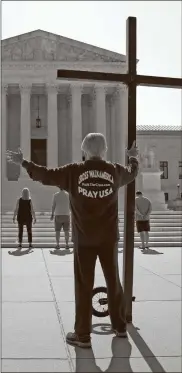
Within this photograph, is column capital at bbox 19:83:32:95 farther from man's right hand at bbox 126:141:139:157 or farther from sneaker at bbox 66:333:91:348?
sneaker at bbox 66:333:91:348

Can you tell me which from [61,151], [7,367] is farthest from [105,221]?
[61,151]

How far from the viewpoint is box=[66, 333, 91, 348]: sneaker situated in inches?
160

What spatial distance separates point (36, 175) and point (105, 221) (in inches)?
26.6

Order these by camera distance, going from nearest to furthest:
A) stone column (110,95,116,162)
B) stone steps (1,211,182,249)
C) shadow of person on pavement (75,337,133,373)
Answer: shadow of person on pavement (75,337,133,373), stone steps (1,211,182,249), stone column (110,95,116,162)

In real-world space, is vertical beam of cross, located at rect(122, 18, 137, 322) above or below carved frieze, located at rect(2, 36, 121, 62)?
below

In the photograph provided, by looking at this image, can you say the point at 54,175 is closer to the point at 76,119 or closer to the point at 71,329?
the point at 71,329

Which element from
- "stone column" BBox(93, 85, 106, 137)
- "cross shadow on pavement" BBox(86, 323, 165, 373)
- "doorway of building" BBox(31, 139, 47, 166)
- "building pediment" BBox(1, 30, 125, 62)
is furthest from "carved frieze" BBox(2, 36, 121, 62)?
"cross shadow on pavement" BBox(86, 323, 165, 373)

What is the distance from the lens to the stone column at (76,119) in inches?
1511

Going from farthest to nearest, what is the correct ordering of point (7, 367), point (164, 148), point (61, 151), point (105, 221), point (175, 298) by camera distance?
1. point (164, 148)
2. point (61, 151)
3. point (175, 298)
4. point (105, 221)
5. point (7, 367)

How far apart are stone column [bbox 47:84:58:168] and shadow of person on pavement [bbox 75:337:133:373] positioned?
113 ft

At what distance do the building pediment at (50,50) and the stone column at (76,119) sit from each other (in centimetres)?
236

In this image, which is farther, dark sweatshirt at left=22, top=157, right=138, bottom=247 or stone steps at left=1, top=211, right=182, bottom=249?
stone steps at left=1, top=211, right=182, bottom=249

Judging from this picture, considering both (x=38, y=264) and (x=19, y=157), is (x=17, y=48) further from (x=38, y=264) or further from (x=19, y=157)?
(x=19, y=157)

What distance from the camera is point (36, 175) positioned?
4.05 m
